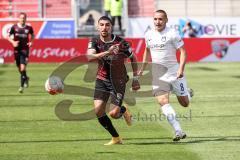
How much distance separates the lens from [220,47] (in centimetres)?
3619

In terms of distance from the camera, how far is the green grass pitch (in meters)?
11.9

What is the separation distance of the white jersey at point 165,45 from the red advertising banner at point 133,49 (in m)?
21.5

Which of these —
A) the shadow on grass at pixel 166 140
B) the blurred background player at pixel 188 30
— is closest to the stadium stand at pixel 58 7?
the blurred background player at pixel 188 30

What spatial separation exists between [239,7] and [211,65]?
1018 centimetres

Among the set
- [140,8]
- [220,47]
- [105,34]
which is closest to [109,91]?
[105,34]

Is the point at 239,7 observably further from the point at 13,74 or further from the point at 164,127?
the point at 164,127

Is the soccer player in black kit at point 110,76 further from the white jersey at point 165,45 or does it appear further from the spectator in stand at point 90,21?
the spectator in stand at point 90,21

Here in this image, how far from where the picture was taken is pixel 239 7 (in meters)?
43.3

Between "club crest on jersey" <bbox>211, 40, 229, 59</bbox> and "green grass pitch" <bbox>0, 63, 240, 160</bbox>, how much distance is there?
11.5 metres

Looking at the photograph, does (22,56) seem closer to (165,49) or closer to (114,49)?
(165,49)

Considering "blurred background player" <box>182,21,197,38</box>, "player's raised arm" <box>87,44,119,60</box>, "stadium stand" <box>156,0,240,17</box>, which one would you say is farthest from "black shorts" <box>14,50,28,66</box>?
"stadium stand" <box>156,0,240,17</box>

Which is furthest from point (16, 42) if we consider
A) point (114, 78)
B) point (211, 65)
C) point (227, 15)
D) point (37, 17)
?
point (227, 15)

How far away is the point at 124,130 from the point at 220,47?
2209cm

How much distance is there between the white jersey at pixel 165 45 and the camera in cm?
1330
